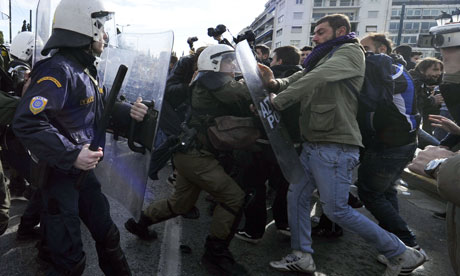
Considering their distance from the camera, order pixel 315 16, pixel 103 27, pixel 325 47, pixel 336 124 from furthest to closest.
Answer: pixel 315 16 → pixel 325 47 → pixel 336 124 → pixel 103 27

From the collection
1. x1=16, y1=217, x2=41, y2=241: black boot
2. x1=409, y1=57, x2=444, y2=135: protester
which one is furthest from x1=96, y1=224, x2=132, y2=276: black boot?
x1=409, y1=57, x2=444, y2=135: protester

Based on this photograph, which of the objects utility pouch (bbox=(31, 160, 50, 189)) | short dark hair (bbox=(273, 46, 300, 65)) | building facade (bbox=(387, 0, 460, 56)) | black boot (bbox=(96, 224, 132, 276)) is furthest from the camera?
building facade (bbox=(387, 0, 460, 56))

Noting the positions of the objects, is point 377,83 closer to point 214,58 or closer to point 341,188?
point 341,188

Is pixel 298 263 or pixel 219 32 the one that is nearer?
pixel 298 263

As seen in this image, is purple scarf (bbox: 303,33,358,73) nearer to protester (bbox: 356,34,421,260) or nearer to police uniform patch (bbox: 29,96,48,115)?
protester (bbox: 356,34,421,260)

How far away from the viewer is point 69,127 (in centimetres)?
161

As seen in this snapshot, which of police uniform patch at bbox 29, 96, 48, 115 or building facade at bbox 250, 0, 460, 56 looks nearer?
police uniform patch at bbox 29, 96, 48, 115

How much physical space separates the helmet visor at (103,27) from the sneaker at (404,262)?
248 centimetres

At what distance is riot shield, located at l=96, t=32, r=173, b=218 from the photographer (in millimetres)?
1775

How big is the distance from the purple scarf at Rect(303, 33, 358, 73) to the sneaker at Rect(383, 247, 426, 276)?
5.13 ft

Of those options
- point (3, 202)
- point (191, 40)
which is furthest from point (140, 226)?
point (191, 40)

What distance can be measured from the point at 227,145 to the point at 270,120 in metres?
0.37

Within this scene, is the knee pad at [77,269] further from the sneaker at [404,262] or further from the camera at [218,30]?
the camera at [218,30]

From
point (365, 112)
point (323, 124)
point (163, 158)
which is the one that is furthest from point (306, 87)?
point (163, 158)
